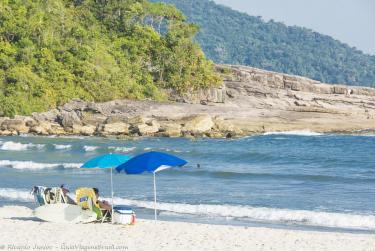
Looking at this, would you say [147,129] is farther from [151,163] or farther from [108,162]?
[151,163]

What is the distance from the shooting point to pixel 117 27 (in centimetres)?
8106

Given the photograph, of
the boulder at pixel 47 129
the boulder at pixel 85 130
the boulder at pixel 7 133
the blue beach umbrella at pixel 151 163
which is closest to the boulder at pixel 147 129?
the boulder at pixel 85 130

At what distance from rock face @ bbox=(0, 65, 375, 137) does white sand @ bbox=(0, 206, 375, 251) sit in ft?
129

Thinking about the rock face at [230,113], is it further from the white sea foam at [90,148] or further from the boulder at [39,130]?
the white sea foam at [90,148]

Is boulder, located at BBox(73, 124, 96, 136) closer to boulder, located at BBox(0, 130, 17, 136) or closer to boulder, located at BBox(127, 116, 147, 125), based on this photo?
boulder, located at BBox(127, 116, 147, 125)

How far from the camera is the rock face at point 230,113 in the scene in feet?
193

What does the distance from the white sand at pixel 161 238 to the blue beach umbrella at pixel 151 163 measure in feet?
4.69

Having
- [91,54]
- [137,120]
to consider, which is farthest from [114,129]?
[91,54]

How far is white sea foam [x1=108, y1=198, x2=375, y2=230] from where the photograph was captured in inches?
789

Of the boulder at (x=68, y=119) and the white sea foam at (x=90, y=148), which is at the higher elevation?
the boulder at (x=68, y=119)

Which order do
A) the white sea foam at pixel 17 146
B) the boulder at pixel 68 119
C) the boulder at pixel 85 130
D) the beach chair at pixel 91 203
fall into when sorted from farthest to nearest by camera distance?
the boulder at pixel 68 119 → the boulder at pixel 85 130 → the white sea foam at pixel 17 146 → the beach chair at pixel 91 203

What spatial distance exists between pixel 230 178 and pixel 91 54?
43.5 meters

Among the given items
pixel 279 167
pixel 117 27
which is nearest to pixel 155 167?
pixel 279 167

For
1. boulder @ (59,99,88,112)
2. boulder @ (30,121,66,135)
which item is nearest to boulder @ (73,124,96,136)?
boulder @ (30,121,66,135)
